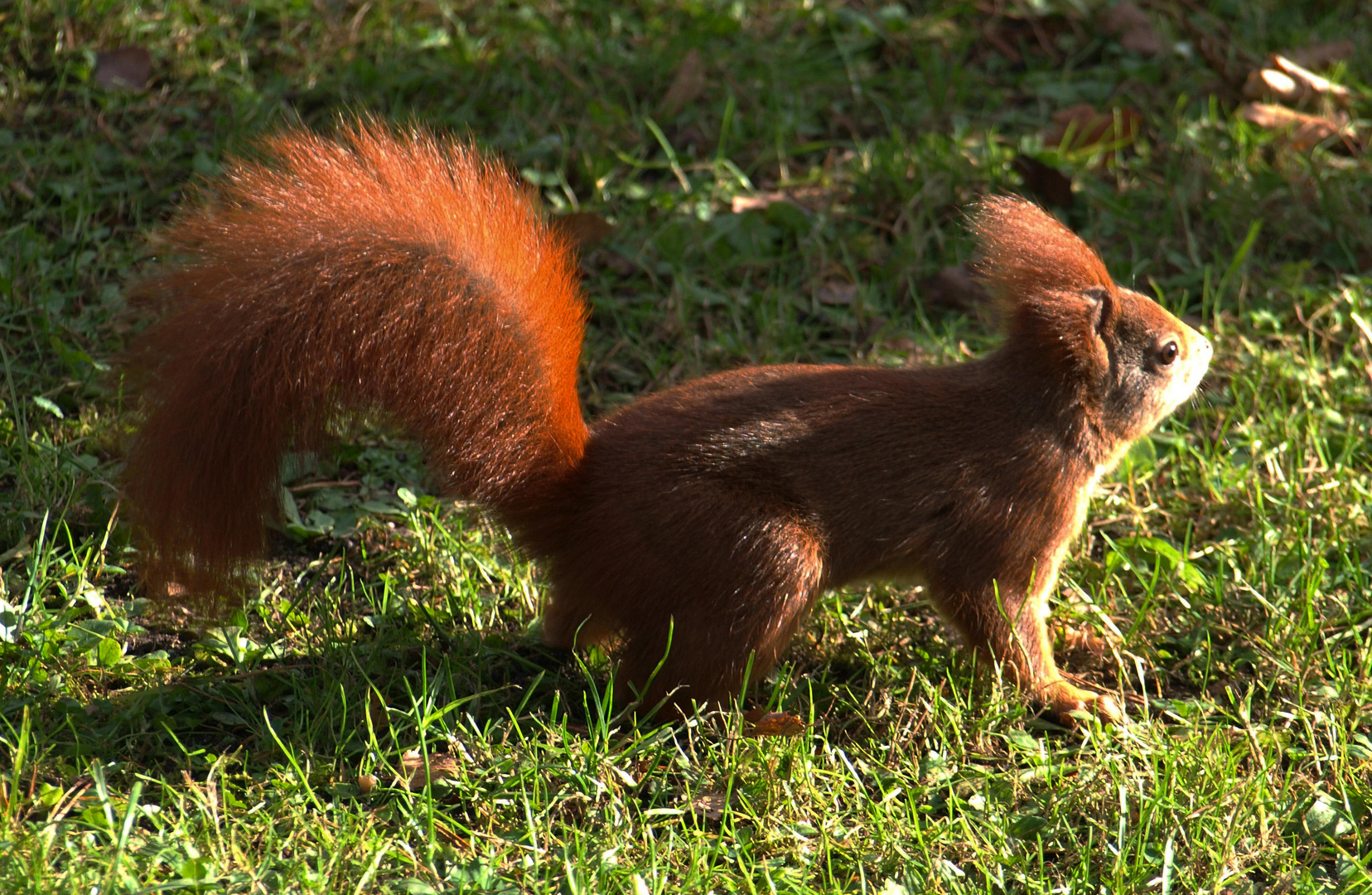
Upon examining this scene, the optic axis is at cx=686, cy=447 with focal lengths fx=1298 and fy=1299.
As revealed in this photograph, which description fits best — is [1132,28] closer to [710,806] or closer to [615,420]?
[615,420]

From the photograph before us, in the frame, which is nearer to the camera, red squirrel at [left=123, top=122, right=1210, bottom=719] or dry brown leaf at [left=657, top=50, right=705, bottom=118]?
red squirrel at [left=123, top=122, right=1210, bottom=719]

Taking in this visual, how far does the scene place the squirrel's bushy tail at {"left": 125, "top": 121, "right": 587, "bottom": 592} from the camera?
216 cm

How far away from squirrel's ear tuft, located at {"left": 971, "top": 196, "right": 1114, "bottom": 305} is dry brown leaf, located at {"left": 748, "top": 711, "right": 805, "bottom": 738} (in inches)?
37.6

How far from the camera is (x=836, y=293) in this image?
386 centimetres

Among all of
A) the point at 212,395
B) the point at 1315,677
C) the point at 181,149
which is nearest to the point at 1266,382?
the point at 1315,677

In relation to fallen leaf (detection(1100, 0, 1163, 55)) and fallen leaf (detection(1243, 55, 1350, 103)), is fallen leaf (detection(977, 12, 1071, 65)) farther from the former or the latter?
fallen leaf (detection(1243, 55, 1350, 103))

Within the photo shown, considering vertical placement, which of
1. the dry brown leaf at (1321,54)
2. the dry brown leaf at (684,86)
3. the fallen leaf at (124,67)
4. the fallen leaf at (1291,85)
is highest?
the fallen leaf at (124,67)

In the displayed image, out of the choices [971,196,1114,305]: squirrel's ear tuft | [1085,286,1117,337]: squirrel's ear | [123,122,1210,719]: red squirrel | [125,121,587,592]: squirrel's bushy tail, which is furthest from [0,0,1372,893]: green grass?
[971,196,1114,305]: squirrel's ear tuft

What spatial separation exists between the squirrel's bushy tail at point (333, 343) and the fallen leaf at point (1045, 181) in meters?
Result: 2.25

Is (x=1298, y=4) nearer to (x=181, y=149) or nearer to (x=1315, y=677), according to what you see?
(x=1315, y=677)

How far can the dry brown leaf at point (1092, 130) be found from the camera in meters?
4.36

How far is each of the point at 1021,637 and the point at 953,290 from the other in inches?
58.9

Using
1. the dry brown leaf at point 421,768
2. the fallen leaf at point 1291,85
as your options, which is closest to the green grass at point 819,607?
the dry brown leaf at point 421,768

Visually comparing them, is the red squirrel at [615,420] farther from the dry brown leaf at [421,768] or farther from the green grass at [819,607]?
the dry brown leaf at [421,768]
